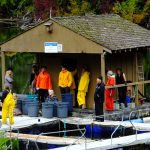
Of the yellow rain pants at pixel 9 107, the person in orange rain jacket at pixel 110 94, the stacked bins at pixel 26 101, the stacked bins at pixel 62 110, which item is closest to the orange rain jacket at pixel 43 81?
the stacked bins at pixel 26 101

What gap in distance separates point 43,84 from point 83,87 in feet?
4.95

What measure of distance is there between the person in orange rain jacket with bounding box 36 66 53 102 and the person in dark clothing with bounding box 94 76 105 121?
2.79 meters

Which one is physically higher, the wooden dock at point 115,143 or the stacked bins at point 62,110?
the stacked bins at point 62,110

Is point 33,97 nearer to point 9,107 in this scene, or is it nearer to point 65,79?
point 65,79

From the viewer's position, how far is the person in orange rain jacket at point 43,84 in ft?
80.1

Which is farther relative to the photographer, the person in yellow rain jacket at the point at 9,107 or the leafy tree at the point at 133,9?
the leafy tree at the point at 133,9

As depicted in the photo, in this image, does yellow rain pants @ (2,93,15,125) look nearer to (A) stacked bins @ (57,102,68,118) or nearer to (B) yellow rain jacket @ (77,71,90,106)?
(A) stacked bins @ (57,102,68,118)

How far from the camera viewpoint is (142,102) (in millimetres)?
25500

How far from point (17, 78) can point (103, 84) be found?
20937 mm

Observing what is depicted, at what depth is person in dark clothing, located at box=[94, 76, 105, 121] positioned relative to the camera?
860 inches

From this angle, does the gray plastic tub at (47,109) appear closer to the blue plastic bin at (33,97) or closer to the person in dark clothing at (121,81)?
the blue plastic bin at (33,97)

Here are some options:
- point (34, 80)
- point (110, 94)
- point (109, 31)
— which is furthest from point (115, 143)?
point (34, 80)

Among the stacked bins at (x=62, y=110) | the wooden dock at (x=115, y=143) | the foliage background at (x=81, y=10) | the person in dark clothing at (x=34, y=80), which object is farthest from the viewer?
the foliage background at (x=81, y=10)

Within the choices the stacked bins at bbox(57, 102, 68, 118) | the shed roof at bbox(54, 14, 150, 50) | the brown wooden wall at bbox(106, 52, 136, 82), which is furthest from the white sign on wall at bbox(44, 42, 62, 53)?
the stacked bins at bbox(57, 102, 68, 118)
